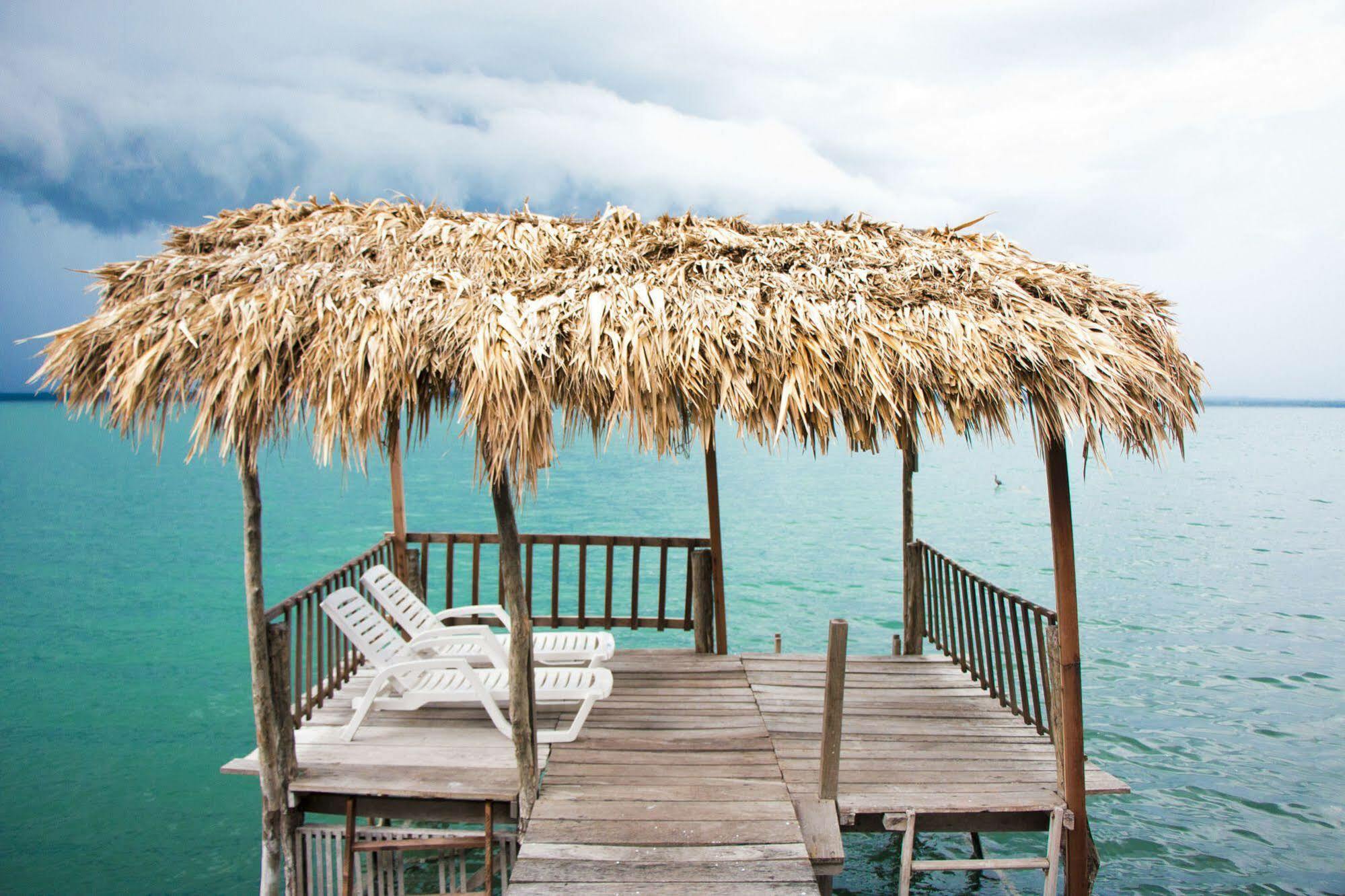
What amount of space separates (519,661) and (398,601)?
1.90m

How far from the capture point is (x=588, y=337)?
11.3ft

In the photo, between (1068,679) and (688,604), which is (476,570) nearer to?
(688,604)

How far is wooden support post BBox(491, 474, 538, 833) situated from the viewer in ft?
11.9

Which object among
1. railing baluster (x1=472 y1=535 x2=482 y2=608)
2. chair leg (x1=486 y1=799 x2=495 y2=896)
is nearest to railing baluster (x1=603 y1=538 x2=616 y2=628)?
railing baluster (x1=472 y1=535 x2=482 y2=608)

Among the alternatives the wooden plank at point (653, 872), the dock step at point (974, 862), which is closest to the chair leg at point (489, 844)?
the wooden plank at point (653, 872)

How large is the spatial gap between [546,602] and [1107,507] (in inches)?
912

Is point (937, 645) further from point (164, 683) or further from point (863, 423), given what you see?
point (164, 683)

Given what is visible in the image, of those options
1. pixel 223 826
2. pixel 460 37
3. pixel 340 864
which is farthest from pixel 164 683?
pixel 460 37

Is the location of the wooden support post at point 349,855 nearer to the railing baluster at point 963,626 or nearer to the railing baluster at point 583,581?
the railing baluster at point 583,581

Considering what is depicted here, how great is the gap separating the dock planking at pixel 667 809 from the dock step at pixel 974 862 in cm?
57

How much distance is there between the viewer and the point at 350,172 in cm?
13700

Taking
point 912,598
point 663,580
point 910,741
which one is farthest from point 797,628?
point 910,741

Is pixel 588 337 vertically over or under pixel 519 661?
over

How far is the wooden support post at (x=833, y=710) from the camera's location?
11.8ft
